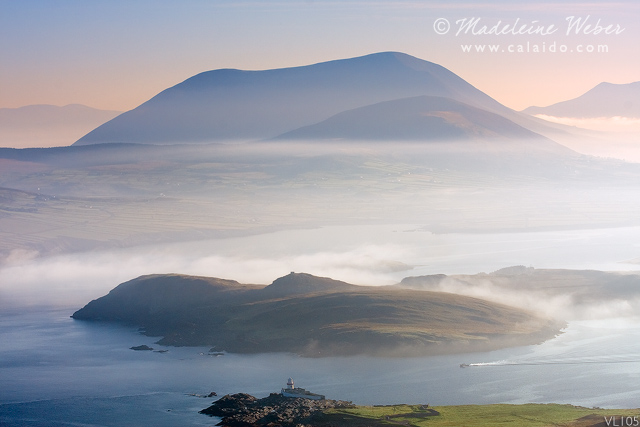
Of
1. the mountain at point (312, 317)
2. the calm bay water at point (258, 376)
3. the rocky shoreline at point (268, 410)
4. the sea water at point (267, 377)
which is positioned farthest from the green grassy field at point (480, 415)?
the mountain at point (312, 317)

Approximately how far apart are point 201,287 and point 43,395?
49.6 metres

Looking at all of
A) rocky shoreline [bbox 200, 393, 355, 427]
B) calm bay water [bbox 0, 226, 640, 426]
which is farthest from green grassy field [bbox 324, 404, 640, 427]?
→ calm bay water [bbox 0, 226, 640, 426]

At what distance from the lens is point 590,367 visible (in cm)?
10288

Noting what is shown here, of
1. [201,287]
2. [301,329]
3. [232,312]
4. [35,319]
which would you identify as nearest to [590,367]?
[301,329]

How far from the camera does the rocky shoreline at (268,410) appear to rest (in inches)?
3135

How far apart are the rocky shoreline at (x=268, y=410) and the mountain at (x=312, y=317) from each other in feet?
84.7

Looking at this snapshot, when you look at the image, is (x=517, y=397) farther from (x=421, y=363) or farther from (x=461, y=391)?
(x=421, y=363)

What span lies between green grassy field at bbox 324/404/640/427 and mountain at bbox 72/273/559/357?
98.8ft

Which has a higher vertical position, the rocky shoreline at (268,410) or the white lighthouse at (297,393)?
the white lighthouse at (297,393)

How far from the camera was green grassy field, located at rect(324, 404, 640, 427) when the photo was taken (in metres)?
74.6

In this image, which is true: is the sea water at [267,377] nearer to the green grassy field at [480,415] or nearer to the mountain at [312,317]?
the mountain at [312,317]

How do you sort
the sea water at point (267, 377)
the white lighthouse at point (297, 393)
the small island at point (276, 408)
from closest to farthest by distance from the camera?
the small island at point (276, 408) → the white lighthouse at point (297, 393) → the sea water at point (267, 377)

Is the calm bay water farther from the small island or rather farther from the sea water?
the small island

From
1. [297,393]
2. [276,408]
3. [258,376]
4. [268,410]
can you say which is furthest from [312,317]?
[268,410]
